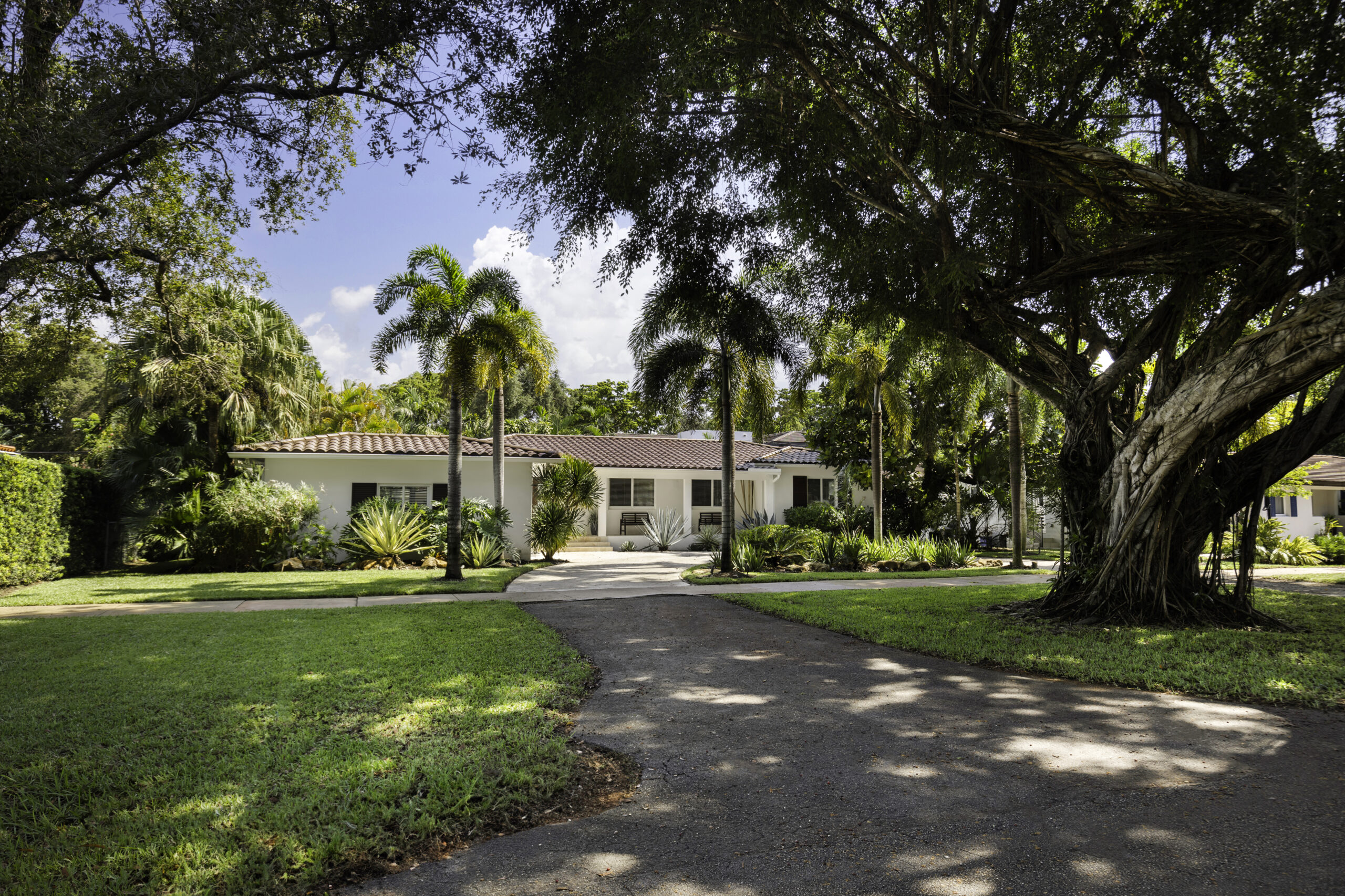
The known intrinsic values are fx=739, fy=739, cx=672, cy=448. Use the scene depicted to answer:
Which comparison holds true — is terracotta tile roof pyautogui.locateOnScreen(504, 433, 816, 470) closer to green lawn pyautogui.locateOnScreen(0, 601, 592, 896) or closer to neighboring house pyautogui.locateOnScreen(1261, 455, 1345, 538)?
green lawn pyautogui.locateOnScreen(0, 601, 592, 896)

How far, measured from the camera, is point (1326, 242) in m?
7.09

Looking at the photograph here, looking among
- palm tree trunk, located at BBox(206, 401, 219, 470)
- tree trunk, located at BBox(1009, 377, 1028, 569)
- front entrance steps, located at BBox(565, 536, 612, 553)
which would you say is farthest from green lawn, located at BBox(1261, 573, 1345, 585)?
palm tree trunk, located at BBox(206, 401, 219, 470)

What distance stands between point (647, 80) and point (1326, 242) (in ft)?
23.0

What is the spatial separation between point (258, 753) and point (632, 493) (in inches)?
917

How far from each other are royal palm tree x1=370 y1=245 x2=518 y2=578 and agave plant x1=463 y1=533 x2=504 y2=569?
235 cm

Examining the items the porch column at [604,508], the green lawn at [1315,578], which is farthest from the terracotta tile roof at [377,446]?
the green lawn at [1315,578]

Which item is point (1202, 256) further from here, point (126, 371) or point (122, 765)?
point (126, 371)

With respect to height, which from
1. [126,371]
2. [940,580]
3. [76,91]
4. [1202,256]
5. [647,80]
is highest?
[647,80]

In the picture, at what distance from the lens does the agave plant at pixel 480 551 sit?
17.1m

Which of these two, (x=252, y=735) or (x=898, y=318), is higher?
(x=898, y=318)

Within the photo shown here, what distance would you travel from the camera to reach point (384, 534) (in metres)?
17.4

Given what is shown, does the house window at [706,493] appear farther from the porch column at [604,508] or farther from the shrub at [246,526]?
the shrub at [246,526]

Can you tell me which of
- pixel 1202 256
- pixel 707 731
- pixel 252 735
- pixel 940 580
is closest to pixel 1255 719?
pixel 707 731

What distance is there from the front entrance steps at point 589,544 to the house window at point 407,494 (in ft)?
18.7
